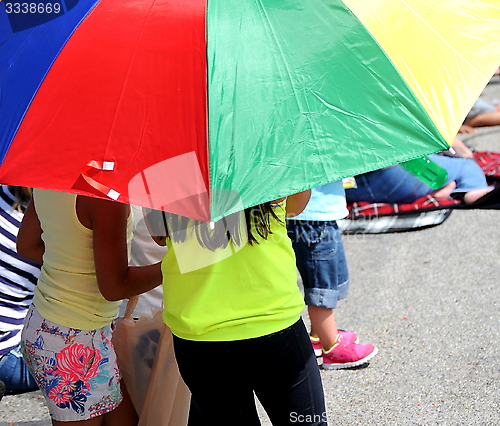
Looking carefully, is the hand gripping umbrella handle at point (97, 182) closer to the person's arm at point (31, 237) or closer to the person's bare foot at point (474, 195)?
the person's arm at point (31, 237)

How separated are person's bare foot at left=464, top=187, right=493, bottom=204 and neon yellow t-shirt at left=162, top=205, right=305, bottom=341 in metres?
3.48

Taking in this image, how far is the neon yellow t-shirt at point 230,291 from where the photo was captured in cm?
183

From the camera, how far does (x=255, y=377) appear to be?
74.9 inches

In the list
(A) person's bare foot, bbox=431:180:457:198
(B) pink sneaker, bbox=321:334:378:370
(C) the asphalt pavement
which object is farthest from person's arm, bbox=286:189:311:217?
(A) person's bare foot, bbox=431:180:457:198

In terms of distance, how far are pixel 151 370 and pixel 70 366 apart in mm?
349

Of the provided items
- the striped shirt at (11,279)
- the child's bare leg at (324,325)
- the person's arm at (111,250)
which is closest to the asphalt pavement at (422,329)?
the child's bare leg at (324,325)

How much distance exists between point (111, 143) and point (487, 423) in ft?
6.51

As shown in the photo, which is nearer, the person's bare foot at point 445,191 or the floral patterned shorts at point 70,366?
the floral patterned shorts at point 70,366

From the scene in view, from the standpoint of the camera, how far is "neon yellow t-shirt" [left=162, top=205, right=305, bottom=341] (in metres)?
1.83

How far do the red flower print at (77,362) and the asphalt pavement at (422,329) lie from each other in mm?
1016

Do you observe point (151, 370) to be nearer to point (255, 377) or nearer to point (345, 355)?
point (255, 377)

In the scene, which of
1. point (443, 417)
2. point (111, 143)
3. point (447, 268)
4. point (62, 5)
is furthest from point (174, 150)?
point (447, 268)

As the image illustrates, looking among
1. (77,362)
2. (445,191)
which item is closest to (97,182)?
(77,362)

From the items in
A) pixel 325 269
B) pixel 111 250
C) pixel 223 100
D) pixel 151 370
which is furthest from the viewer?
pixel 325 269
